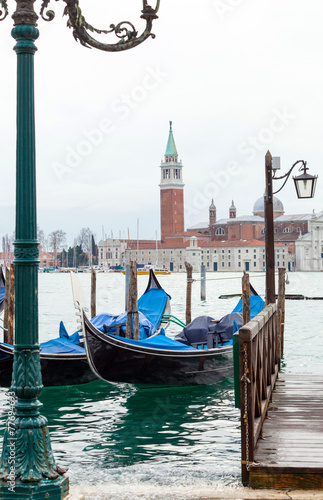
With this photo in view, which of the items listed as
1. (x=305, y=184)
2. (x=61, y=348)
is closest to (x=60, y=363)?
(x=61, y=348)

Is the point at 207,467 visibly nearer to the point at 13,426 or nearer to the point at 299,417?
the point at 299,417

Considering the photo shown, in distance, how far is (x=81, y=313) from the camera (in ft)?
22.5

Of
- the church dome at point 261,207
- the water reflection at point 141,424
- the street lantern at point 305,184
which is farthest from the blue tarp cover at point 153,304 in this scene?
the church dome at point 261,207

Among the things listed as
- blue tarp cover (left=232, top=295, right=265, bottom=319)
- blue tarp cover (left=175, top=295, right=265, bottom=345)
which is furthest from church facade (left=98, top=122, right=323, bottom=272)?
blue tarp cover (left=175, top=295, right=265, bottom=345)

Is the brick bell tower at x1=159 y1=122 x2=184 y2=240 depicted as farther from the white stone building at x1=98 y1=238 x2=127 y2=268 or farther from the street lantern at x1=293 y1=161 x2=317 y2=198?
the street lantern at x1=293 y1=161 x2=317 y2=198

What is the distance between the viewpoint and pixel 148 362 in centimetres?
745

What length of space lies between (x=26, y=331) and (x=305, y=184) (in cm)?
476

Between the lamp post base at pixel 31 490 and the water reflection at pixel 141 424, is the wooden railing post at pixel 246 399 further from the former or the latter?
the water reflection at pixel 141 424

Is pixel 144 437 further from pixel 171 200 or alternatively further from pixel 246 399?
pixel 171 200

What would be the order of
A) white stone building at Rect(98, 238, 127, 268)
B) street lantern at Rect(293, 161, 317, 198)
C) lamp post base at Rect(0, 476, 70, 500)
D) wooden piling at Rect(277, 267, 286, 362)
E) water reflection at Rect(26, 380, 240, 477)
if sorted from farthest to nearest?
white stone building at Rect(98, 238, 127, 268)
wooden piling at Rect(277, 267, 286, 362)
street lantern at Rect(293, 161, 317, 198)
water reflection at Rect(26, 380, 240, 477)
lamp post base at Rect(0, 476, 70, 500)

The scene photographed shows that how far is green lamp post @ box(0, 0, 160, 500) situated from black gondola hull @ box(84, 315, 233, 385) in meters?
4.36

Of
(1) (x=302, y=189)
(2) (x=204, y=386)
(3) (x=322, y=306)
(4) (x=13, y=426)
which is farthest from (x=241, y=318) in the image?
(3) (x=322, y=306)

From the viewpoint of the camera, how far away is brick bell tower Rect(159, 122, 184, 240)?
85.3 metres

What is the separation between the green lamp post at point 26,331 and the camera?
8.31ft
